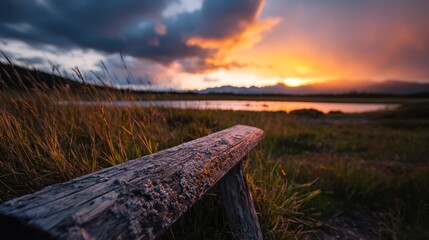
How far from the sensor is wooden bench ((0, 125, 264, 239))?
65 centimetres

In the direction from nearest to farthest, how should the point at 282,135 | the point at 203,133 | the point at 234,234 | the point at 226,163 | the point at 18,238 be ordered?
the point at 18,238, the point at 226,163, the point at 234,234, the point at 203,133, the point at 282,135

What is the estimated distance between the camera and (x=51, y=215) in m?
0.66

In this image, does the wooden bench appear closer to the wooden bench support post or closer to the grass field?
the wooden bench support post

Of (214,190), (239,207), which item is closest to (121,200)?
(239,207)

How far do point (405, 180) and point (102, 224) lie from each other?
485 centimetres

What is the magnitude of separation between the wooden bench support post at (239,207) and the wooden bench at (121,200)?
486 mm

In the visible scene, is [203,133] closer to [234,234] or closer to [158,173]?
[234,234]

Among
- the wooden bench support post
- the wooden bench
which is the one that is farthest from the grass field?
the wooden bench

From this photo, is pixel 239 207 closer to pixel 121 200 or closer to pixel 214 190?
pixel 214 190

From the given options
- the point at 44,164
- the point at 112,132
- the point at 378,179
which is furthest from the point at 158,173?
the point at 378,179

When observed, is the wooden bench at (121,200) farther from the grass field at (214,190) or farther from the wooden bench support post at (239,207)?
the grass field at (214,190)

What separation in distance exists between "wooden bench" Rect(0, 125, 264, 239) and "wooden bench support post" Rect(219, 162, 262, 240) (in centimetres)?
49

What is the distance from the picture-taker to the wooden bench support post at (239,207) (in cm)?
191

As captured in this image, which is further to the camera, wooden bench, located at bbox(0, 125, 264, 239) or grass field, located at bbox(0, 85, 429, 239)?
grass field, located at bbox(0, 85, 429, 239)
